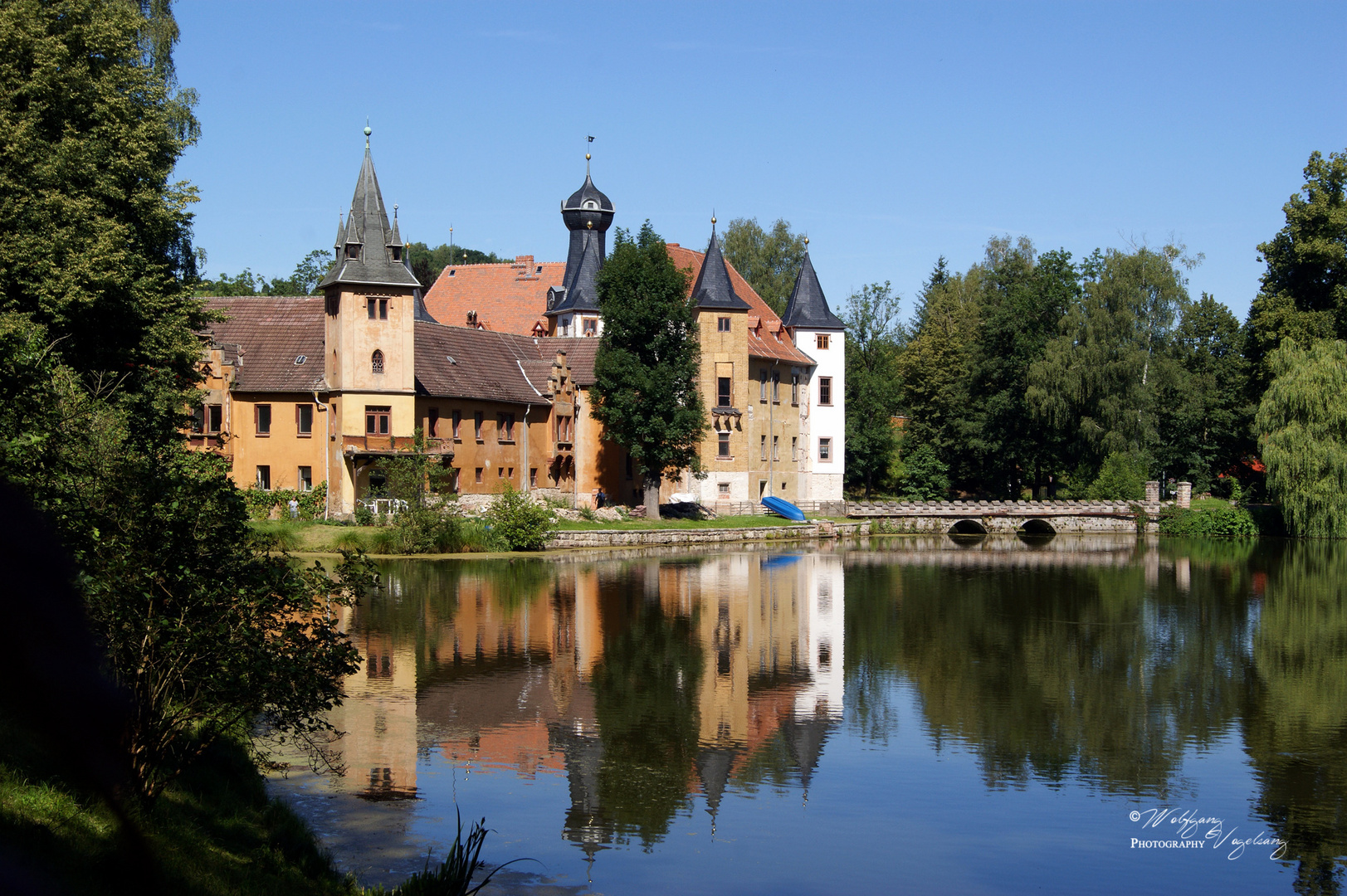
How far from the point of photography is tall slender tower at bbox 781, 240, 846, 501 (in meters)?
64.0

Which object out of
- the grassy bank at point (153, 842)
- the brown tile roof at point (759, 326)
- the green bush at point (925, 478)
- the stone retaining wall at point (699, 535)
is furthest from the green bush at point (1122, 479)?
the grassy bank at point (153, 842)

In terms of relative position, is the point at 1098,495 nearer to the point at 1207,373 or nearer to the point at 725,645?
the point at 1207,373

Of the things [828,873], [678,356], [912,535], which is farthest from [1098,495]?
[828,873]

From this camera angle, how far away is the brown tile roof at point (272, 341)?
4656cm

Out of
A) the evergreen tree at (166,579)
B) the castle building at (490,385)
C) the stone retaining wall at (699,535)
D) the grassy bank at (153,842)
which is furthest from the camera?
the stone retaining wall at (699,535)

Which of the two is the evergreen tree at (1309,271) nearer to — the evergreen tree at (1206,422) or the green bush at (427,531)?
the evergreen tree at (1206,422)

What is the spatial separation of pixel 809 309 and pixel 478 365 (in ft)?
67.6

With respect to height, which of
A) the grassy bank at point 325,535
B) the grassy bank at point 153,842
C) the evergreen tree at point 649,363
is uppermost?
the evergreen tree at point 649,363

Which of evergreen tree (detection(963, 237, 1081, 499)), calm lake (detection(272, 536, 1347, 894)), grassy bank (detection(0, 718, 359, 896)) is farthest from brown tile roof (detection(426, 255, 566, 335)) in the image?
grassy bank (detection(0, 718, 359, 896))

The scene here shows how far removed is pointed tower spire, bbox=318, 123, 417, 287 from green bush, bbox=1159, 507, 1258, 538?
3937 centimetres

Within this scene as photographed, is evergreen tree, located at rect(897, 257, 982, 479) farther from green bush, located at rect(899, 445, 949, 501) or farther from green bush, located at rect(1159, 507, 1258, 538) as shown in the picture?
green bush, located at rect(1159, 507, 1258, 538)

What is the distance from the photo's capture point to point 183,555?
10.3 meters

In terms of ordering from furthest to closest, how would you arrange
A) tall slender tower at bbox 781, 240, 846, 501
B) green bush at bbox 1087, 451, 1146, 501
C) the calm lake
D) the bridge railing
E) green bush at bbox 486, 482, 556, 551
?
tall slender tower at bbox 781, 240, 846, 501 < green bush at bbox 1087, 451, 1146, 501 < the bridge railing < green bush at bbox 486, 482, 556, 551 < the calm lake

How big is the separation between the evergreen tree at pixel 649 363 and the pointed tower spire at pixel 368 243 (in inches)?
374
